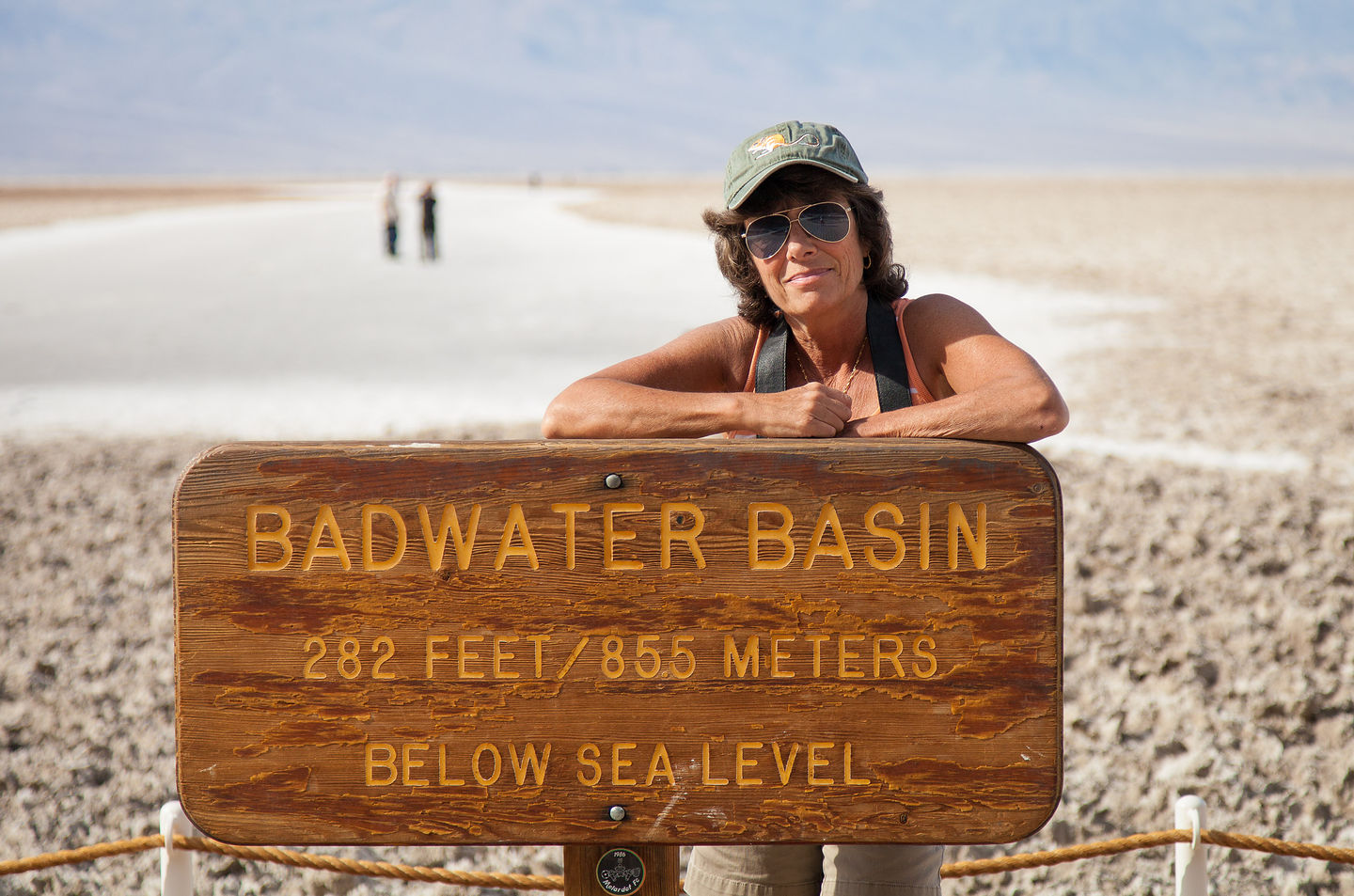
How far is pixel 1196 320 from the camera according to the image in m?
12.2

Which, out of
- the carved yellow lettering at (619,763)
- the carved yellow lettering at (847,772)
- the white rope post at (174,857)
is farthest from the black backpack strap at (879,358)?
the white rope post at (174,857)

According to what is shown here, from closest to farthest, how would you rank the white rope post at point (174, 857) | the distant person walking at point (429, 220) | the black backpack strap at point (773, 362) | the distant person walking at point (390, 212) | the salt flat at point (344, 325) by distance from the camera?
the black backpack strap at point (773, 362) → the white rope post at point (174, 857) → the salt flat at point (344, 325) → the distant person walking at point (429, 220) → the distant person walking at point (390, 212)

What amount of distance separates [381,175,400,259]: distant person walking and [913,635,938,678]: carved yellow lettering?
60.3 feet

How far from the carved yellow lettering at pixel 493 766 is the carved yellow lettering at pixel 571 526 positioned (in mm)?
307

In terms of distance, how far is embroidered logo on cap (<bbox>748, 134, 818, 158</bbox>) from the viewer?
81.0 inches

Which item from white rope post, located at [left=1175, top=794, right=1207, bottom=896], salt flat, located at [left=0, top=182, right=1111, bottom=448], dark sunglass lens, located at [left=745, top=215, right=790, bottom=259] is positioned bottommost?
white rope post, located at [left=1175, top=794, right=1207, bottom=896]

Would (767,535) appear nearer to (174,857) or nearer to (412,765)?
(412,765)

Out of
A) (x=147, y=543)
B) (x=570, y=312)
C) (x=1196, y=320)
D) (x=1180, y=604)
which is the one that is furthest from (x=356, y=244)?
(x=1180, y=604)

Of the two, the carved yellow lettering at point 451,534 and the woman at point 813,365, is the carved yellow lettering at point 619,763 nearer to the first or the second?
the carved yellow lettering at point 451,534

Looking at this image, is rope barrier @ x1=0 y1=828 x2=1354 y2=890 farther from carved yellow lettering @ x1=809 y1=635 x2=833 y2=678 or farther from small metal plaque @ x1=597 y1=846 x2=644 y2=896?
carved yellow lettering @ x1=809 y1=635 x2=833 y2=678

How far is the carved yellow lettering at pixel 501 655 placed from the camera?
5.92 ft

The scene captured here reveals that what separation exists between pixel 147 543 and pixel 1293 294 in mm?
13172

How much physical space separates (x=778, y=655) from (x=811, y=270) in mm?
691

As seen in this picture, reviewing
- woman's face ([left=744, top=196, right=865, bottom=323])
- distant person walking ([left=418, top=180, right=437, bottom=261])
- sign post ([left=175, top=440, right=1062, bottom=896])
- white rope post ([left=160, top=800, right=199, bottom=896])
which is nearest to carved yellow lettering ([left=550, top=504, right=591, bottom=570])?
sign post ([left=175, top=440, right=1062, bottom=896])
